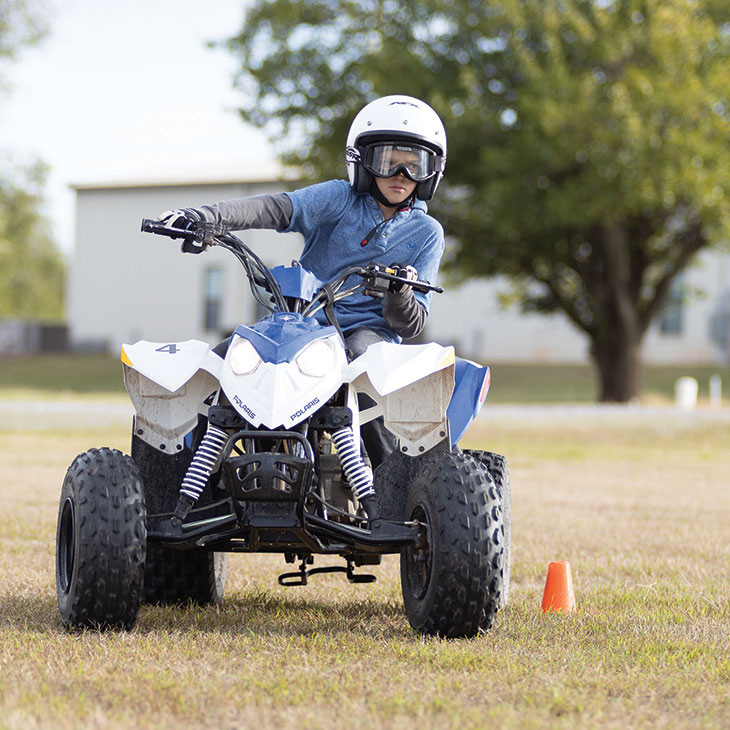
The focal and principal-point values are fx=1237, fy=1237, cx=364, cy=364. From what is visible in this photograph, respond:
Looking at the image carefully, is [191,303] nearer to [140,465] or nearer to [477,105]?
[477,105]

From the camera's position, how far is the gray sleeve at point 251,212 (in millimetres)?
5219

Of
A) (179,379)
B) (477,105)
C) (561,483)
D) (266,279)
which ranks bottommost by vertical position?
(561,483)

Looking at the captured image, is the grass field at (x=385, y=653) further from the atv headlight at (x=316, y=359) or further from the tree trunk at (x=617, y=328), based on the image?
the tree trunk at (x=617, y=328)

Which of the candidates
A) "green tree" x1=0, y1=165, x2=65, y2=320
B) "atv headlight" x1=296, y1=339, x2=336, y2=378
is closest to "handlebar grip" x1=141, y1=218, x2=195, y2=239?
"atv headlight" x1=296, y1=339, x2=336, y2=378

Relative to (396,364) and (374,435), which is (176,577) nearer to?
(374,435)

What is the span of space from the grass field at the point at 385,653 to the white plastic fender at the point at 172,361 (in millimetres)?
998

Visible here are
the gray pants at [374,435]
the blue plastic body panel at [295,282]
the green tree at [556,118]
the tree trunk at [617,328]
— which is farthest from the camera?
the tree trunk at [617,328]

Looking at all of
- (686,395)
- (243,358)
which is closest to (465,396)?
(243,358)

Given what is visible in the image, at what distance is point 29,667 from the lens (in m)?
4.16

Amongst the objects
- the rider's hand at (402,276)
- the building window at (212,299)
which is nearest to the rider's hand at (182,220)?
the rider's hand at (402,276)

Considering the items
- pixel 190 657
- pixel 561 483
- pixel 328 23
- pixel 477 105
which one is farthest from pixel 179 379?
pixel 328 23

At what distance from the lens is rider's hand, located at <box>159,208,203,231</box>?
502 centimetres

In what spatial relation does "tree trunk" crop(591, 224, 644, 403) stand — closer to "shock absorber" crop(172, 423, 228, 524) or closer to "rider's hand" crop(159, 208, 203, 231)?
"rider's hand" crop(159, 208, 203, 231)

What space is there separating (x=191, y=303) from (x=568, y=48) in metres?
27.8
